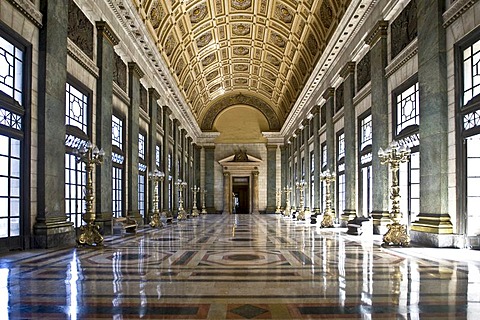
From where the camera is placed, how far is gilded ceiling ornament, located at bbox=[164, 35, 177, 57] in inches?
980

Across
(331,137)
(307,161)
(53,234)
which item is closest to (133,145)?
(53,234)

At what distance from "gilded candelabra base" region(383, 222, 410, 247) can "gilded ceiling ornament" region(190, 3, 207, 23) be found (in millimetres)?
18084

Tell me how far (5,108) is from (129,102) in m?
9.81

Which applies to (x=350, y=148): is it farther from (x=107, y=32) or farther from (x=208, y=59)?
(x=208, y=59)

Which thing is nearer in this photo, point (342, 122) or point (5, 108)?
point (5, 108)

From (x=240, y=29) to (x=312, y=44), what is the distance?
255 inches

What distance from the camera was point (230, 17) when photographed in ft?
91.8

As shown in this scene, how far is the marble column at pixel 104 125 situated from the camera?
47.7 feet

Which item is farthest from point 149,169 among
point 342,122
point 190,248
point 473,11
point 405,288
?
point 405,288

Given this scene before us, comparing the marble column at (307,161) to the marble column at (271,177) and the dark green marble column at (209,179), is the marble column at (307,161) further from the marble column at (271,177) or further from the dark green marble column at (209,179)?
the dark green marble column at (209,179)

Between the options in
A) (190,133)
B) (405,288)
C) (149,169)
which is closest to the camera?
(405,288)

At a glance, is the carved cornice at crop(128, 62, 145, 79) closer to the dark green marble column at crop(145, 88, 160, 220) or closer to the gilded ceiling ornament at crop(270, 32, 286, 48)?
the dark green marble column at crop(145, 88, 160, 220)

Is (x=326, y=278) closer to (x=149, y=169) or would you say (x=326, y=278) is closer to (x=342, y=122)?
(x=342, y=122)

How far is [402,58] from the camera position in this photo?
44.3ft
